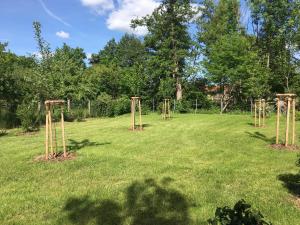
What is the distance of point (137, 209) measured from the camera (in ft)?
14.8

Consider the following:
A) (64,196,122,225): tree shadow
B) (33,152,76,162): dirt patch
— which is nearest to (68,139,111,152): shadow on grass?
(33,152,76,162): dirt patch

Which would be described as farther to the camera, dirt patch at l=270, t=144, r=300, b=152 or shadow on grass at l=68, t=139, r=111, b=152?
shadow on grass at l=68, t=139, r=111, b=152

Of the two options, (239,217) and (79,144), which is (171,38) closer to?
(79,144)

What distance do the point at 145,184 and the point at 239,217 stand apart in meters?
3.56

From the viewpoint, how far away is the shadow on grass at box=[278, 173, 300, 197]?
5211mm

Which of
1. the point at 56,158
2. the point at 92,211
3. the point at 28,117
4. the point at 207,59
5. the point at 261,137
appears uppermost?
the point at 207,59

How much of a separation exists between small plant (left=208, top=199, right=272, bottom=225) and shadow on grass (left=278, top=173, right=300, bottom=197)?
328cm

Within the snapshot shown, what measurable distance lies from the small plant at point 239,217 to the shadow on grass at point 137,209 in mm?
1900

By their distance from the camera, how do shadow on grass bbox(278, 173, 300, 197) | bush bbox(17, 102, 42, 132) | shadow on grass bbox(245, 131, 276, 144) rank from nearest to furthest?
shadow on grass bbox(278, 173, 300, 197), shadow on grass bbox(245, 131, 276, 144), bush bbox(17, 102, 42, 132)

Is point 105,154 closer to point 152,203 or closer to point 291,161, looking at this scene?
point 152,203

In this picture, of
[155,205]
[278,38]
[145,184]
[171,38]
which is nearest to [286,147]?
[145,184]

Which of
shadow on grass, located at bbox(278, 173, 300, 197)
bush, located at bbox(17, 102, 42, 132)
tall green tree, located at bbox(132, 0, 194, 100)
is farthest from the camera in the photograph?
tall green tree, located at bbox(132, 0, 194, 100)

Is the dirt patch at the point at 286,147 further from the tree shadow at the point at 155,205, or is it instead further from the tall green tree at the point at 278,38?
the tall green tree at the point at 278,38

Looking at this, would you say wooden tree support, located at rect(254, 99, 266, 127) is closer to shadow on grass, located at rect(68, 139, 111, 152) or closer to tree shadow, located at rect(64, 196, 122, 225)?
shadow on grass, located at rect(68, 139, 111, 152)
